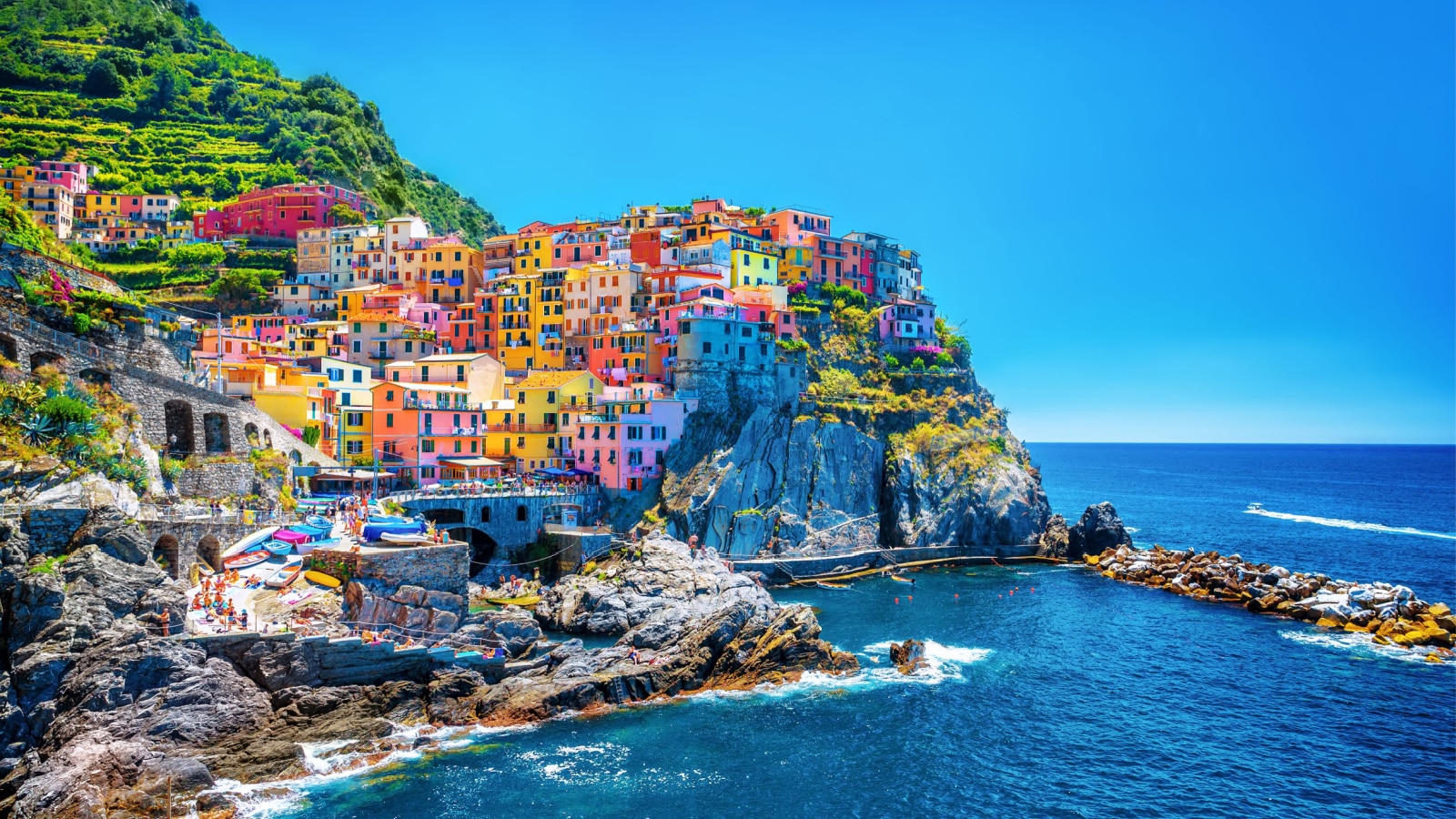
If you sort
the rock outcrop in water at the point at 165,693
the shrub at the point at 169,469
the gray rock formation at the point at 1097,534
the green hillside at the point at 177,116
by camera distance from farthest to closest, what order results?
the green hillside at the point at 177,116 → the gray rock formation at the point at 1097,534 → the shrub at the point at 169,469 → the rock outcrop in water at the point at 165,693

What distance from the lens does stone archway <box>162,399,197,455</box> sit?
51.5 m

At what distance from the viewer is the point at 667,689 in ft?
140

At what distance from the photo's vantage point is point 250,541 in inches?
1741

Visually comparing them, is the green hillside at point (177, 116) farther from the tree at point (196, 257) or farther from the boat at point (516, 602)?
the boat at point (516, 602)

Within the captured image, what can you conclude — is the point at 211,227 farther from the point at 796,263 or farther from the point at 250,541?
the point at 250,541

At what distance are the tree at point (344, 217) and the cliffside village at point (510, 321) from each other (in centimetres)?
92

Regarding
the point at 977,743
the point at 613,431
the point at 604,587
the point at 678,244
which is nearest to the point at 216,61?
the point at 678,244

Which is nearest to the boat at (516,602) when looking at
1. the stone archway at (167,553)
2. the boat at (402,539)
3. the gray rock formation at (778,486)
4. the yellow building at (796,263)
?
the boat at (402,539)

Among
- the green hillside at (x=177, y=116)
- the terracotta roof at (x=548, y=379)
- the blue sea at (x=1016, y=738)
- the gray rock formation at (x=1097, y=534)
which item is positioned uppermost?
the green hillside at (x=177, y=116)

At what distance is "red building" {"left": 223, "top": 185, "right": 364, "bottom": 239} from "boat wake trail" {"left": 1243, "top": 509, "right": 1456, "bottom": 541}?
114m

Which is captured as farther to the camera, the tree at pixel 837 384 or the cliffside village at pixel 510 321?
the tree at pixel 837 384

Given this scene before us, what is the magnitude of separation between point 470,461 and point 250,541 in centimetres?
2440

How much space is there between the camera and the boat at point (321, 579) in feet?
140

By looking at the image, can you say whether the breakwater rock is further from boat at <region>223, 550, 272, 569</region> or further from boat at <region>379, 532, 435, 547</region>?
boat at <region>223, 550, 272, 569</region>
